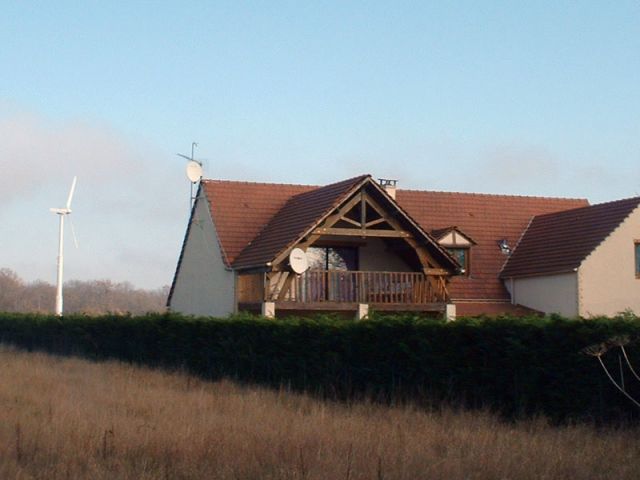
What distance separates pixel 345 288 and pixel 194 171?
850cm

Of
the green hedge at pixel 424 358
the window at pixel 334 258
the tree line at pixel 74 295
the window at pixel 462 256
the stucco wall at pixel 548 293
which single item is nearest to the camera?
the green hedge at pixel 424 358

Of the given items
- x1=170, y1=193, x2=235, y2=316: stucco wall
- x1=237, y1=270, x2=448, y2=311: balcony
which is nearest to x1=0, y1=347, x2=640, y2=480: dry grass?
x1=237, y1=270, x2=448, y2=311: balcony

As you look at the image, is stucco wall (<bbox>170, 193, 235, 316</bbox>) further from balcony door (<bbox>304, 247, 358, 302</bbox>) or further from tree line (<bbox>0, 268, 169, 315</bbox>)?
tree line (<bbox>0, 268, 169, 315</bbox>)

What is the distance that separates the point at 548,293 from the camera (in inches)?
1399

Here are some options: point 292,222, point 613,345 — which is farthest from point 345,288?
point 613,345

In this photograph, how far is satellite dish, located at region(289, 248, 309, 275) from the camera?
32031 mm

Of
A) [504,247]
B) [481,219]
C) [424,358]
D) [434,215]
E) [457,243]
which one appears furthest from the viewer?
[481,219]

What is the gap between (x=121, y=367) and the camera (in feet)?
90.7

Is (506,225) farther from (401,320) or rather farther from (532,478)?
(532,478)

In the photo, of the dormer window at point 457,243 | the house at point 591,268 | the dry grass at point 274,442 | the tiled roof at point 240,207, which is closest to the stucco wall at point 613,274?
the house at point 591,268

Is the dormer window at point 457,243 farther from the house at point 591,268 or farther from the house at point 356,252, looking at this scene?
the house at point 591,268

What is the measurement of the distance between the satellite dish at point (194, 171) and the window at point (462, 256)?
385 inches

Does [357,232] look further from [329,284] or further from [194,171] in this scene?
[194,171]

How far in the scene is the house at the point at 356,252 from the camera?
33.2 meters
